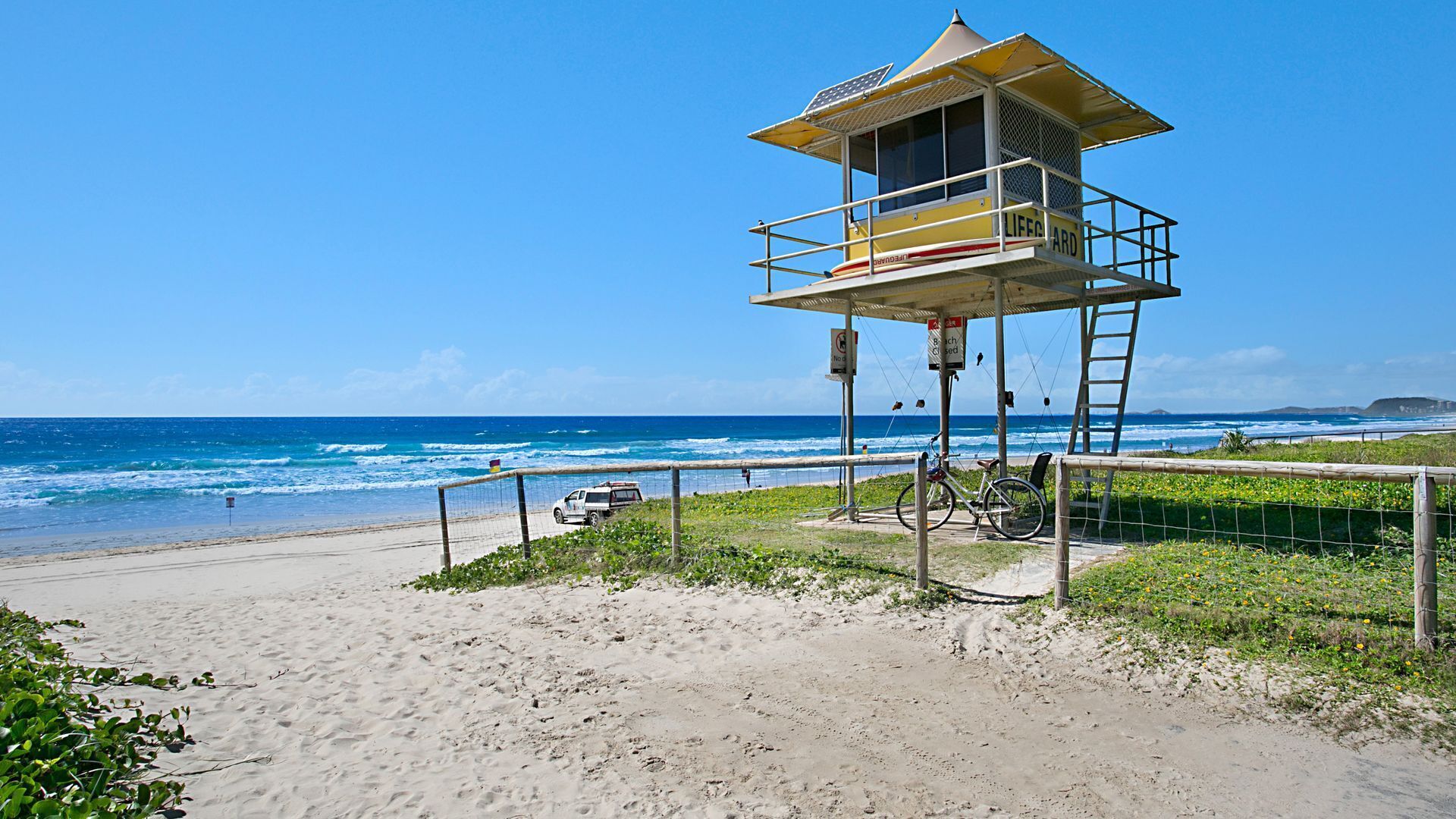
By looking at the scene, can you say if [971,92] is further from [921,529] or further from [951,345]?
[921,529]

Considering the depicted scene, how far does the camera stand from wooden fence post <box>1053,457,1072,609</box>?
22.3ft

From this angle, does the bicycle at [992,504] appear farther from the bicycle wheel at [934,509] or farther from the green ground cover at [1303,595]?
the green ground cover at [1303,595]

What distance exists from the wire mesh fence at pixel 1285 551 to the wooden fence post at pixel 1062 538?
0.04 feet

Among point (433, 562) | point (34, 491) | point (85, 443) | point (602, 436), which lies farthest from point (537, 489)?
point (85, 443)

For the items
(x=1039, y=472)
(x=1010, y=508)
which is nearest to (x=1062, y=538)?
(x=1010, y=508)

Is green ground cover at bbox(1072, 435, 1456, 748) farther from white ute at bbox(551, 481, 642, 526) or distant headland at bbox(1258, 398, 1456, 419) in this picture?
distant headland at bbox(1258, 398, 1456, 419)

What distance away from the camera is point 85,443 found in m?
75.6

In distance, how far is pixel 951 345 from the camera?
47.0 feet

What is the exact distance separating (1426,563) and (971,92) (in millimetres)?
7719

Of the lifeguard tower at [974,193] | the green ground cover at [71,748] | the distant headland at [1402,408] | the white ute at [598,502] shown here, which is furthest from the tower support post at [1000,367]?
the distant headland at [1402,408]

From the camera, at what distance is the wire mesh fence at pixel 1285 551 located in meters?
5.54

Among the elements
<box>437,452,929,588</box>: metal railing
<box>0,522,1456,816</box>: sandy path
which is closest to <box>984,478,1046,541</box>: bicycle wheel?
<box>437,452,929,588</box>: metal railing

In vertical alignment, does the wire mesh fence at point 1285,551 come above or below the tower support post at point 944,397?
below

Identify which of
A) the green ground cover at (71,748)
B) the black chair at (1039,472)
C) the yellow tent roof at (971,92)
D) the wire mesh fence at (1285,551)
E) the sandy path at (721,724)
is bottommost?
the sandy path at (721,724)
